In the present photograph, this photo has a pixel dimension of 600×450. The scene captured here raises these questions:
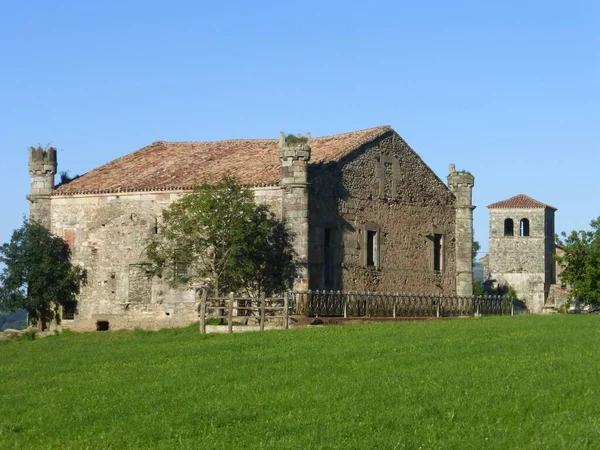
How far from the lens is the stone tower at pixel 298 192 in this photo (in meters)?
40.2

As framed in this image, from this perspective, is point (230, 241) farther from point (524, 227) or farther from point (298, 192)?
point (524, 227)

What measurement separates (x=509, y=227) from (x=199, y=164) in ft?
220

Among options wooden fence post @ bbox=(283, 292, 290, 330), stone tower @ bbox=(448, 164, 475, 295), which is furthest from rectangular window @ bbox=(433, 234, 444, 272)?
wooden fence post @ bbox=(283, 292, 290, 330)

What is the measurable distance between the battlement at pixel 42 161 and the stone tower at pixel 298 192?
36.8 feet

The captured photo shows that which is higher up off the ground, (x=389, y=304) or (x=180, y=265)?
(x=180, y=265)

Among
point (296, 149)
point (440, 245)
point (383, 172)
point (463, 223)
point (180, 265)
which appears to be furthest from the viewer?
point (463, 223)

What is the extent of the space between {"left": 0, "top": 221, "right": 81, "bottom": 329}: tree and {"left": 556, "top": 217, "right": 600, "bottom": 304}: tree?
27077 millimetres

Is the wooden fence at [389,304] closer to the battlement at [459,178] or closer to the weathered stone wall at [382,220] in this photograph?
the weathered stone wall at [382,220]

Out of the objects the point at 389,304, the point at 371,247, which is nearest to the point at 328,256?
the point at 371,247

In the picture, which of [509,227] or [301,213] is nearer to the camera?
[301,213]

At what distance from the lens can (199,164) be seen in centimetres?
4600

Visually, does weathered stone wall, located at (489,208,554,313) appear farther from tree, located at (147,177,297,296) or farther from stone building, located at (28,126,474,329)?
tree, located at (147,177,297,296)

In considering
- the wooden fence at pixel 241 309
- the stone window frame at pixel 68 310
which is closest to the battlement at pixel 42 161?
the stone window frame at pixel 68 310

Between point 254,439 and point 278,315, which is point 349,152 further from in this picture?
point 254,439
